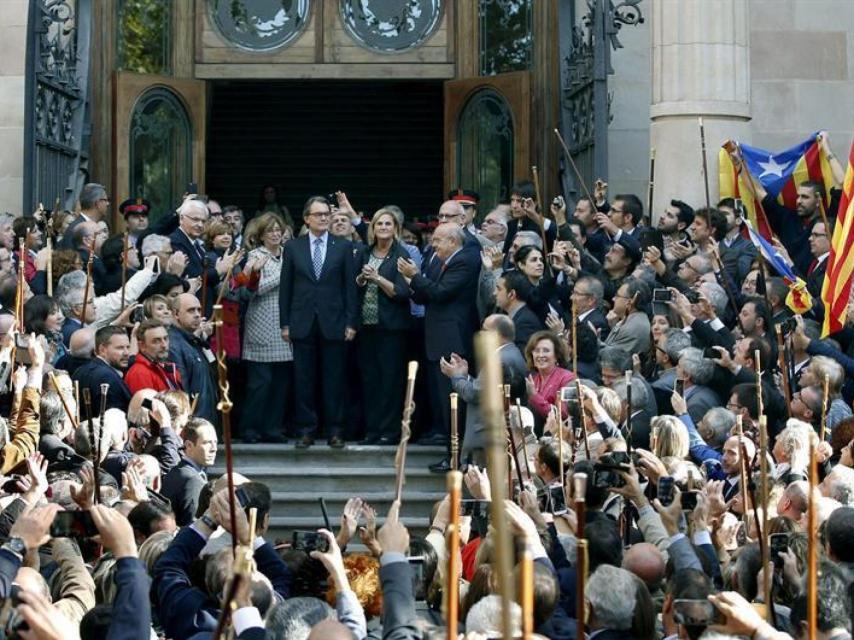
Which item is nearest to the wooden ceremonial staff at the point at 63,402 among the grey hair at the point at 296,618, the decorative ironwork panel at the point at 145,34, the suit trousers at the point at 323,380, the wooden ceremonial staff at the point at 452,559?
the suit trousers at the point at 323,380

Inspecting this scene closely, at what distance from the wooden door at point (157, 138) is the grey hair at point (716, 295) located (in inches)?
313

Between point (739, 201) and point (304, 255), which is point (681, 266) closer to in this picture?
point (739, 201)

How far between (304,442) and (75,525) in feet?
28.9

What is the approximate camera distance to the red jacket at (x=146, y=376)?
14.6 m

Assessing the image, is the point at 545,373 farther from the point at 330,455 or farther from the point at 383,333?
the point at 330,455

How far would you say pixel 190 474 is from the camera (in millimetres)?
11672

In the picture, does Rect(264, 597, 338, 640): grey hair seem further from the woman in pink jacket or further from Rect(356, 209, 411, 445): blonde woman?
Rect(356, 209, 411, 445): blonde woman

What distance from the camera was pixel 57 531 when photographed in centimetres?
738

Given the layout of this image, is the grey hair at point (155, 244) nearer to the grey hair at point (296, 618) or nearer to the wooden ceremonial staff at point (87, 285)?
the wooden ceremonial staff at point (87, 285)

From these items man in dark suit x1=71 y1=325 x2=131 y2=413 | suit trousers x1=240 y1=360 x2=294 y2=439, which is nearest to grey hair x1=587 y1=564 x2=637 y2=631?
man in dark suit x1=71 y1=325 x2=131 y2=413

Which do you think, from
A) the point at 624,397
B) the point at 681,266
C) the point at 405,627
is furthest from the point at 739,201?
the point at 405,627

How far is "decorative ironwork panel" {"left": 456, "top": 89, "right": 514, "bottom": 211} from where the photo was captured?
2198 cm

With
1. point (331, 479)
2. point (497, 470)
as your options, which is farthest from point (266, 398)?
point (497, 470)

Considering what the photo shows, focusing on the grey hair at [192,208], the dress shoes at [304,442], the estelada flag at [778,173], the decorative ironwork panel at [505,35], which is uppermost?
the decorative ironwork panel at [505,35]
